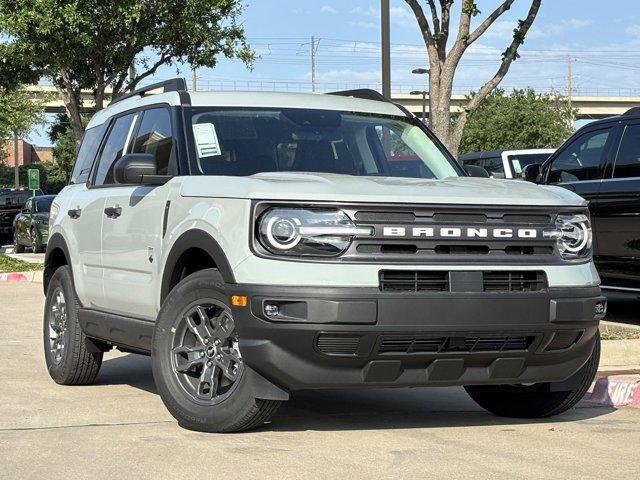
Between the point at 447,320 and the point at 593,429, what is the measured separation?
4.67 feet

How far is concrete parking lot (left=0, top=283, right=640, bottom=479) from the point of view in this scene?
5.41 meters

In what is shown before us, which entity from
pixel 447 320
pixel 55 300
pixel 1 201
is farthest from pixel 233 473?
pixel 1 201

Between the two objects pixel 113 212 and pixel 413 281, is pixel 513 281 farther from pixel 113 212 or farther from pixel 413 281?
pixel 113 212

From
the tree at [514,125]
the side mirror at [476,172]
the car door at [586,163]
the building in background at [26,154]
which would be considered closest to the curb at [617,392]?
the side mirror at [476,172]

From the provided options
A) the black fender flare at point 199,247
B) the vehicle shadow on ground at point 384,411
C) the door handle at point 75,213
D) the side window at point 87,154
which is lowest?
the vehicle shadow on ground at point 384,411

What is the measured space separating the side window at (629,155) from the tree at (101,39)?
15834mm

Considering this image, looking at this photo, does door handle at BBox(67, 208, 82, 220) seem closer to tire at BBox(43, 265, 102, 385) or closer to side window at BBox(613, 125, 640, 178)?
tire at BBox(43, 265, 102, 385)

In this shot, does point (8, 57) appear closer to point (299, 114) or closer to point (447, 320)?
point (299, 114)

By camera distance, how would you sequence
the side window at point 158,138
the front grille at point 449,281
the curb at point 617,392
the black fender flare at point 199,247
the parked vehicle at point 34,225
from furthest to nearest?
the parked vehicle at point 34,225 < the curb at point 617,392 < the side window at point 158,138 < the black fender flare at point 199,247 < the front grille at point 449,281

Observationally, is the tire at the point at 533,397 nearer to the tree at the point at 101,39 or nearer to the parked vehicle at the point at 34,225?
the tree at the point at 101,39

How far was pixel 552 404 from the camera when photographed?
22.5 ft

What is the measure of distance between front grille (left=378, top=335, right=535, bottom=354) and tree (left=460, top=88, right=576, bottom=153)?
223 feet

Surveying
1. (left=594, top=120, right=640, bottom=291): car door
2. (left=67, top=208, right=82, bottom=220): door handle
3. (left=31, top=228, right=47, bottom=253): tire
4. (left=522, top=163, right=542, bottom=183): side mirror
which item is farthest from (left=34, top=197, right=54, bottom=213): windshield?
(left=67, top=208, right=82, bottom=220): door handle

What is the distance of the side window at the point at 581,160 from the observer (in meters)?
11.5
